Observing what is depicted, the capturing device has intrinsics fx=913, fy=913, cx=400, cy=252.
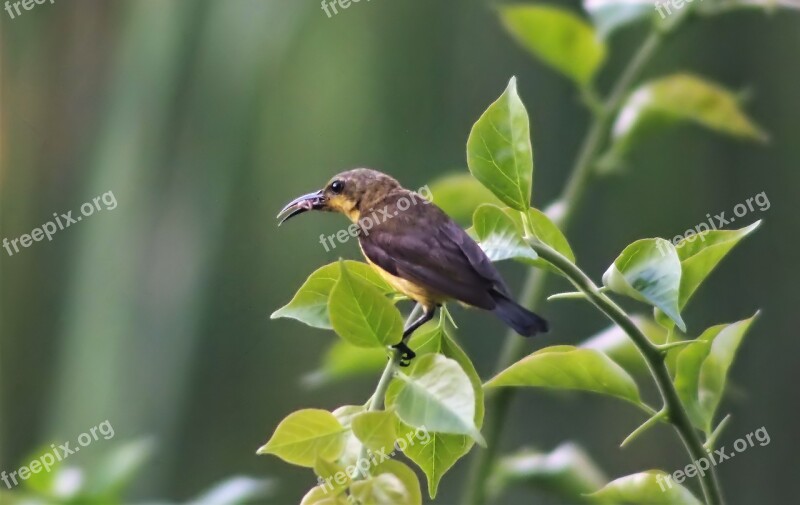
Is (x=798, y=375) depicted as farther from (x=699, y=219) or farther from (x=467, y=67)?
(x=467, y=67)

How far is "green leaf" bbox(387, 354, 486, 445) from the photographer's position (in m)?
0.31

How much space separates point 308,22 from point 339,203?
0.80m

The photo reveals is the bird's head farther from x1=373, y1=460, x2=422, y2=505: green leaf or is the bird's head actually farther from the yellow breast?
x1=373, y1=460, x2=422, y2=505: green leaf

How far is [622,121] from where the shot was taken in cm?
71

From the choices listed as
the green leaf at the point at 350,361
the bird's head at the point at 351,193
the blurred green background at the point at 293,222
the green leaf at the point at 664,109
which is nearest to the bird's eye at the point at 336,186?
the bird's head at the point at 351,193

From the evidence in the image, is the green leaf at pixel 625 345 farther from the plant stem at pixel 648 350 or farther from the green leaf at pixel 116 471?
the green leaf at pixel 116 471

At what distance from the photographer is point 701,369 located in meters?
0.44

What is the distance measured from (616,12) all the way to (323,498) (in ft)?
1.70

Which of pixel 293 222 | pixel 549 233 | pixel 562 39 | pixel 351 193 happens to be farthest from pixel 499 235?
pixel 293 222

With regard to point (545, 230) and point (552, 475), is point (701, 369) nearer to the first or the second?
point (545, 230)

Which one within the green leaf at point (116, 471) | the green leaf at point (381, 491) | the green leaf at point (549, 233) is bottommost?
the green leaf at point (381, 491)

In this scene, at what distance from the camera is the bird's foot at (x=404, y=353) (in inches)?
15.6

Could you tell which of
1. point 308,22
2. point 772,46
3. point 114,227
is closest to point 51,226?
point 114,227

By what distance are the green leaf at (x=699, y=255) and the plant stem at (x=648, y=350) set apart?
3cm
